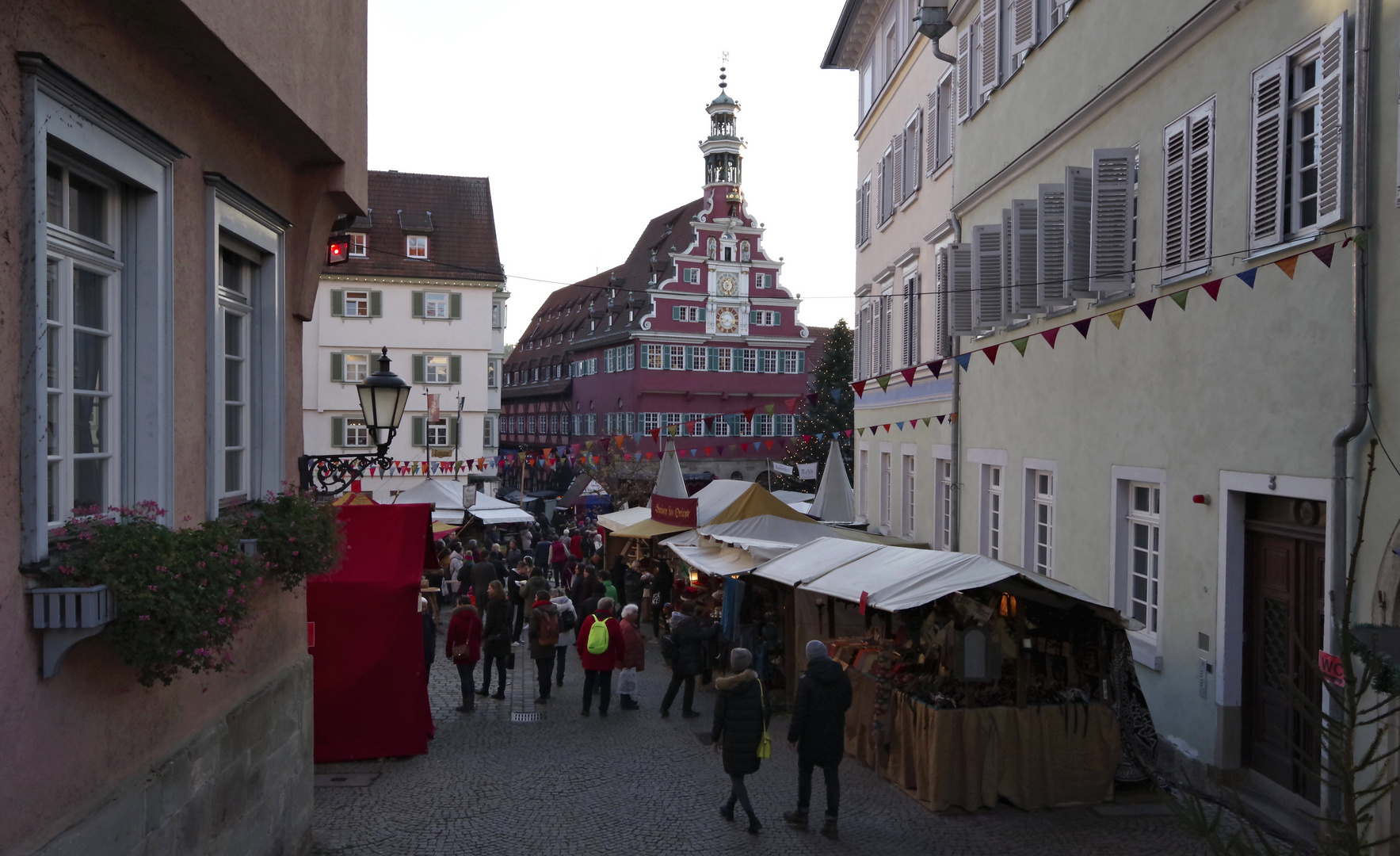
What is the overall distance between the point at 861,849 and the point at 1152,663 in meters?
4.04

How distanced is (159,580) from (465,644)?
31.7 ft

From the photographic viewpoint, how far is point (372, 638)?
38.4ft

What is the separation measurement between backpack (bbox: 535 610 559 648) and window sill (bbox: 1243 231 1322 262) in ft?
30.2

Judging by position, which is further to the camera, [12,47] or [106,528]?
[106,528]

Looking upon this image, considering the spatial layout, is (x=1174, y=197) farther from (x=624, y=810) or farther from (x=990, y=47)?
(x=624, y=810)

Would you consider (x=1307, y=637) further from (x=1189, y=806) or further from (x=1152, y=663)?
(x=1189, y=806)

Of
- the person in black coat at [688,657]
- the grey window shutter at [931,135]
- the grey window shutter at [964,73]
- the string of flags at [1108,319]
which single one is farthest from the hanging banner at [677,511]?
the grey window shutter at [964,73]

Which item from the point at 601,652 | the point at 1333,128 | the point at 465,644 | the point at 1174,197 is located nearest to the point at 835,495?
the point at 601,652

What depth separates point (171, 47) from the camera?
5.64 metres

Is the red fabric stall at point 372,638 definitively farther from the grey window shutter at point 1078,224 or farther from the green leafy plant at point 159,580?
the grey window shutter at point 1078,224

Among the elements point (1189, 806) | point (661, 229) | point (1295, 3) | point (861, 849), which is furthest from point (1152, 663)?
point (661, 229)

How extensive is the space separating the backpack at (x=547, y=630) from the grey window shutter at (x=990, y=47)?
9.15 metres

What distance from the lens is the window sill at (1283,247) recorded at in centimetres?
852

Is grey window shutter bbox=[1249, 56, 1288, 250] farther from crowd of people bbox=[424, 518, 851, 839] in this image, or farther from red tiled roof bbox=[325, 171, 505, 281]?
red tiled roof bbox=[325, 171, 505, 281]
